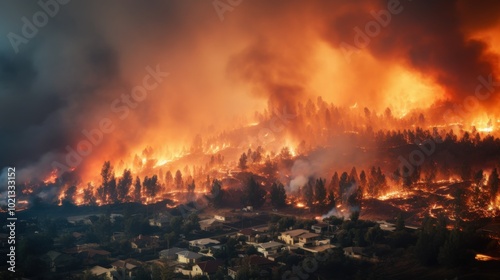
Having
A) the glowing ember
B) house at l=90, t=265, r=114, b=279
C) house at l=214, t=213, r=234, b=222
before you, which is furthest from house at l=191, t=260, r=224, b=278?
the glowing ember

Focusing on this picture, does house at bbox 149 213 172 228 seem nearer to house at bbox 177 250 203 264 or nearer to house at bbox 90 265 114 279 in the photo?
house at bbox 177 250 203 264

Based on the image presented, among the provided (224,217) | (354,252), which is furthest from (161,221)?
(354,252)

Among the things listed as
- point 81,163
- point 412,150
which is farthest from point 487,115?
point 81,163

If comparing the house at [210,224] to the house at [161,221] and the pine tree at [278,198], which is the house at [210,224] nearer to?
the house at [161,221]

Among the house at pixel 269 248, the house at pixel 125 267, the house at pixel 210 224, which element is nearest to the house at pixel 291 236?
the house at pixel 269 248

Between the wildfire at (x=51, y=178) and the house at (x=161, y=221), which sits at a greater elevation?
the wildfire at (x=51, y=178)

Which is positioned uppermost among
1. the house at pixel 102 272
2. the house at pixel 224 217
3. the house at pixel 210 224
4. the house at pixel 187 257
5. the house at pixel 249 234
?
the house at pixel 224 217
